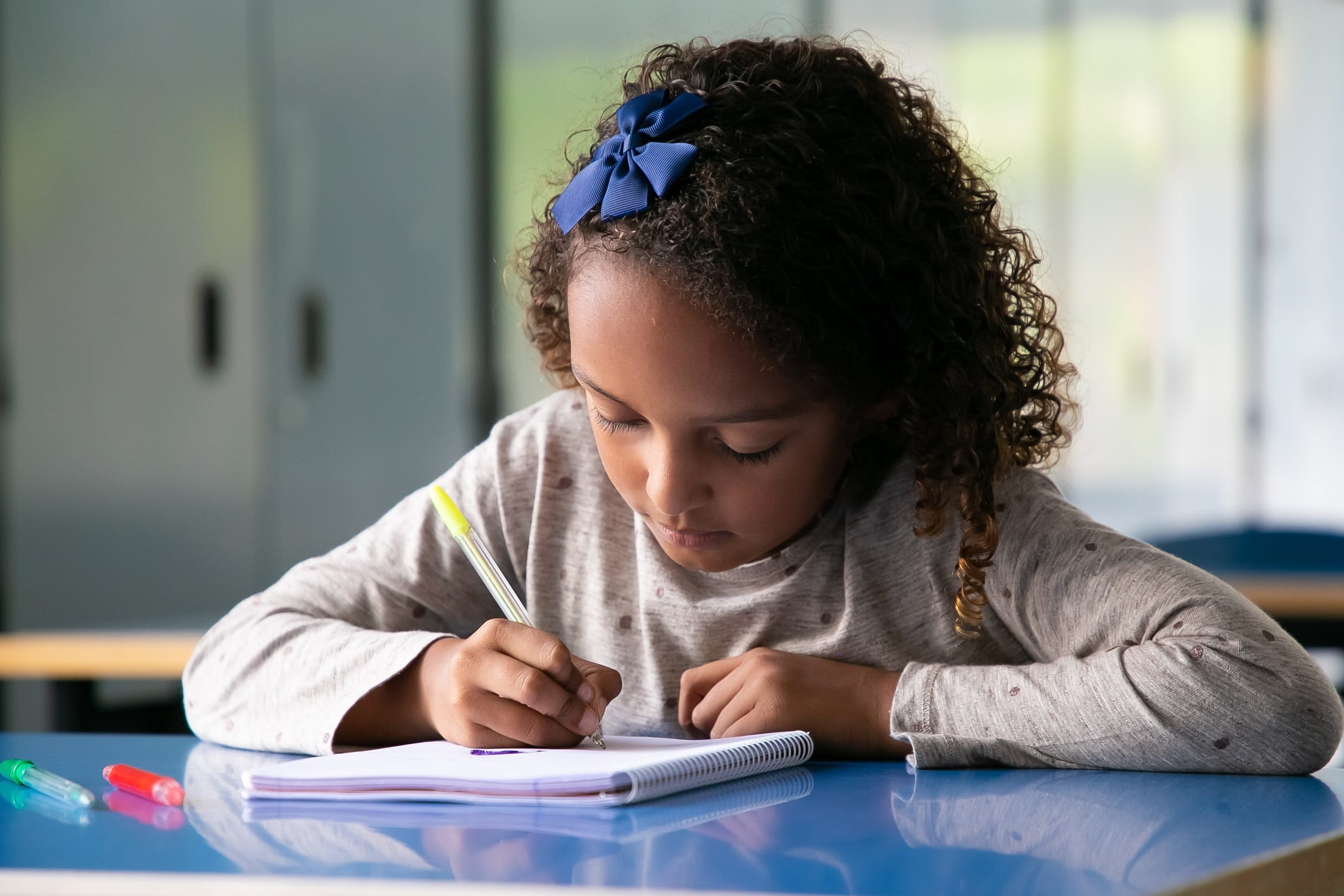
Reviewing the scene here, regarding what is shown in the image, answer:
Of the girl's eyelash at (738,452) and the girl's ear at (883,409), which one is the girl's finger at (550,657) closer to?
the girl's eyelash at (738,452)

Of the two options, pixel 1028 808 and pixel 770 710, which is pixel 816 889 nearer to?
pixel 1028 808

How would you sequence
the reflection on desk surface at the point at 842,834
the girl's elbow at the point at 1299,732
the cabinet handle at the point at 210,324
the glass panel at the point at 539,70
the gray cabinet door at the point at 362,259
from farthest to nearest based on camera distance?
the glass panel at the point at 539,70
the gray cabinet door at the point at 362,259
the cabinet handle at the point at 210,324
the girl's elbow at the point at 1299,732
the reflection on desk surface at the point at 842,834

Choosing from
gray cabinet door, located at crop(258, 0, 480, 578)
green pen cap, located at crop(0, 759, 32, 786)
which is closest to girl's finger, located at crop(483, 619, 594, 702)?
green pen cap, located at crop(0, 759, 32, 786)

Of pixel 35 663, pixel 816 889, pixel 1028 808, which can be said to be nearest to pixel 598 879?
pixel 816 889

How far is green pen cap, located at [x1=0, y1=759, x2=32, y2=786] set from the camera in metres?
0.92

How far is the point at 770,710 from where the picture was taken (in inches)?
38.2

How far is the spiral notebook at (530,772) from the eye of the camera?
2.65 feet

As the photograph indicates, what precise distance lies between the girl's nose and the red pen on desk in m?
0.34

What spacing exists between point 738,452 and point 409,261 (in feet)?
11.7

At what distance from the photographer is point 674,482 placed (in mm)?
959

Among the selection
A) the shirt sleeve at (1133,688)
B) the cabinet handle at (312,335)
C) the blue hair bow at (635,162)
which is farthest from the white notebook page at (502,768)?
the cabinet handle at (312,335)

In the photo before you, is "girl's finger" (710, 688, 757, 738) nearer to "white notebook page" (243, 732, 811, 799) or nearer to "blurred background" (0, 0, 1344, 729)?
"white notebook page" (243, 732, 811, 799)

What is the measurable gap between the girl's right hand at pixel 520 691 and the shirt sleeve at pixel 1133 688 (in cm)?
20

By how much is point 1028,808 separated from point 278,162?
350cm
